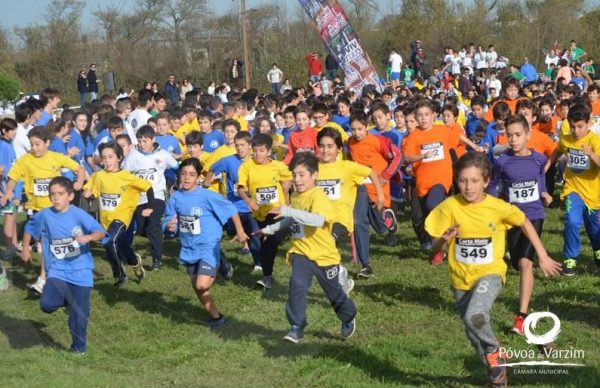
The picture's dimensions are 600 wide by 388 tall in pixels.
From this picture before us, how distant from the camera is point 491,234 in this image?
617cm

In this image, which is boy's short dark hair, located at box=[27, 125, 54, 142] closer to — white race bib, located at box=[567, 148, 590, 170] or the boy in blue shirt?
the boy in blue shirt

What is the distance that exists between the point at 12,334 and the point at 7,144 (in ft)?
11.4

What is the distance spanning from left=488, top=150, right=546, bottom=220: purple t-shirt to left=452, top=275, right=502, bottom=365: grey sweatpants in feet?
7.24

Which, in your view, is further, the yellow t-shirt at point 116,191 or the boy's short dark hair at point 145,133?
the boy's short dark hair at point 145,133

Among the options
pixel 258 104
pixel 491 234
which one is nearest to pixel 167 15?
pixel 258 104

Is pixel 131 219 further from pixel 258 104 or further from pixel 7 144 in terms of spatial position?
pixel 258 104

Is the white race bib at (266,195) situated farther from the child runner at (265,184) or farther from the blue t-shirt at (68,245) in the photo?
the blue t-shirt at (68,245)

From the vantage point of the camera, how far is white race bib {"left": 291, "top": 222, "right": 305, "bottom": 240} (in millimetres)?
7309

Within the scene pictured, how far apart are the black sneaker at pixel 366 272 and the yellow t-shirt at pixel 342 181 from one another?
120 cm

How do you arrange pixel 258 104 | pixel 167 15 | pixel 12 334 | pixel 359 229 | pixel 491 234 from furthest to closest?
pixel 167 15, pixel 258 104, pixel 359 229, pixel 12 334, pixel 491 234

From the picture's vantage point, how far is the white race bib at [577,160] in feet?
29.3

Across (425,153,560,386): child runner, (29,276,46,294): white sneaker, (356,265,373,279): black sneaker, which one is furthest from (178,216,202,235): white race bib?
(425,153,560,386): child runner

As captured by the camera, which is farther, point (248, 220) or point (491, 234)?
point (248, 220)

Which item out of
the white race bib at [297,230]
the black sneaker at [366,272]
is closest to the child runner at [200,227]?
the white race bib at [297,230]
